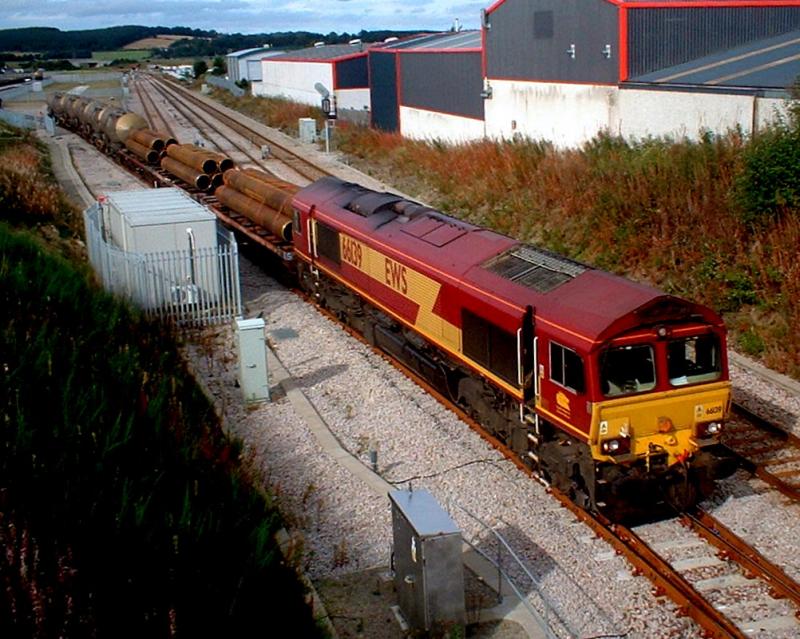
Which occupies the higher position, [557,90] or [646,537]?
[557,90]

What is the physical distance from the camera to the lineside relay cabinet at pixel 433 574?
9.15 m

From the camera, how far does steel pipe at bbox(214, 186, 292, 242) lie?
908 inches

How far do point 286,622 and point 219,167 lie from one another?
24244 millimetres

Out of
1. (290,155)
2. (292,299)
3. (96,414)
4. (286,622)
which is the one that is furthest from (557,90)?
(286,622)

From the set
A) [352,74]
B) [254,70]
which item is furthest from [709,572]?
[254,70]

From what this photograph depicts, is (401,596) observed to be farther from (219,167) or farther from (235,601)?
(219,167)

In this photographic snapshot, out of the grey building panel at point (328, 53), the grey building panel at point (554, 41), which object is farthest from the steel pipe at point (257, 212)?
the grey building panel at point (328, 53)

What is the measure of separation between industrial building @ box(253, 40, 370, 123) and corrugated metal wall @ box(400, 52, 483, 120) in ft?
24.5

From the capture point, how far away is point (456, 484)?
503 inches

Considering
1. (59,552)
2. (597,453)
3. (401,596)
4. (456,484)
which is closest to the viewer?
(59,552)

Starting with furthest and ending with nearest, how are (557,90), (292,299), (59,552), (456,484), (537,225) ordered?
(557,90)
(537,225)
(292,299)
(456,484)
(59,552)

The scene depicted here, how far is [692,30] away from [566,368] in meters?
20.1

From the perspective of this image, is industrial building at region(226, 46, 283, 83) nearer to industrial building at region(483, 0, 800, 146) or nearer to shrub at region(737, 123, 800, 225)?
industrial building at region(483, 0, 800, 146)

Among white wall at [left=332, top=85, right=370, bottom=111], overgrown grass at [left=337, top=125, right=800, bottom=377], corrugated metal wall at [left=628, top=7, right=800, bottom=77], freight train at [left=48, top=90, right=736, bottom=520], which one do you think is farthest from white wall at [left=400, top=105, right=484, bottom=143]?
freight train at [left=48, top=90, right=736, bottom=520]
